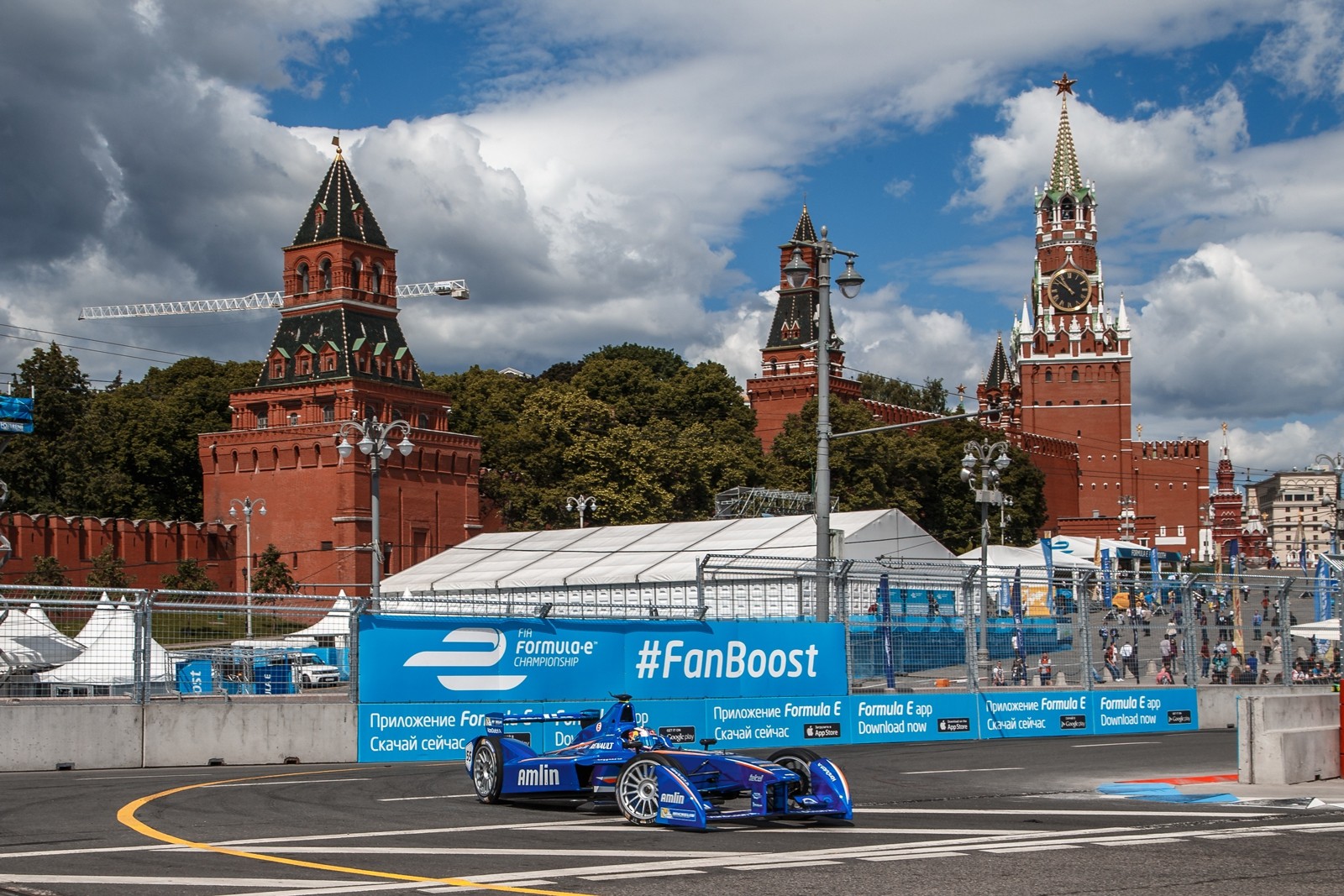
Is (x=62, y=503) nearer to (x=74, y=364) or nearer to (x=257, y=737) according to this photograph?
(x=74, y=364)

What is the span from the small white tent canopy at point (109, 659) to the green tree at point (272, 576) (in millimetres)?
57405

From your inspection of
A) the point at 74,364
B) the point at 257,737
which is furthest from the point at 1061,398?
the point at 257,737

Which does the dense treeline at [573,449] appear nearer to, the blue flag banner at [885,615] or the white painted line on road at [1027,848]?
the blue flag banner at [885,615]

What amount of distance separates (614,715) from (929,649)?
12169mm

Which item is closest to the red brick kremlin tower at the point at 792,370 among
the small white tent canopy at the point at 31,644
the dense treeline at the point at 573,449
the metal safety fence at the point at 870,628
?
the dense treeline at the point at 573,449

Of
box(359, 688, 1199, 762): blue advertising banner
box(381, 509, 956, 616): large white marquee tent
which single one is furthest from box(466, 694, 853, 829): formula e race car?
box(381, 509, 956, 616): large white marquee tent

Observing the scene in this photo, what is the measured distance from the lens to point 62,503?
86.2m

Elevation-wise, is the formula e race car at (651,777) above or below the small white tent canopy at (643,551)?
below

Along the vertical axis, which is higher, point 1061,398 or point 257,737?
point 1061,398

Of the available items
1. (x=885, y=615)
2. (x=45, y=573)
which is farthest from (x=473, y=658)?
(x=45, y=573)

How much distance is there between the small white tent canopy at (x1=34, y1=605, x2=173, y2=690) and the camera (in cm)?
1820

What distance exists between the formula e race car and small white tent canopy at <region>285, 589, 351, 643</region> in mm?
5845

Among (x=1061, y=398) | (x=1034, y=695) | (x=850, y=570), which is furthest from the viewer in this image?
(x=1061, y=398)

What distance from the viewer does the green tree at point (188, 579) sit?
74188 mm
